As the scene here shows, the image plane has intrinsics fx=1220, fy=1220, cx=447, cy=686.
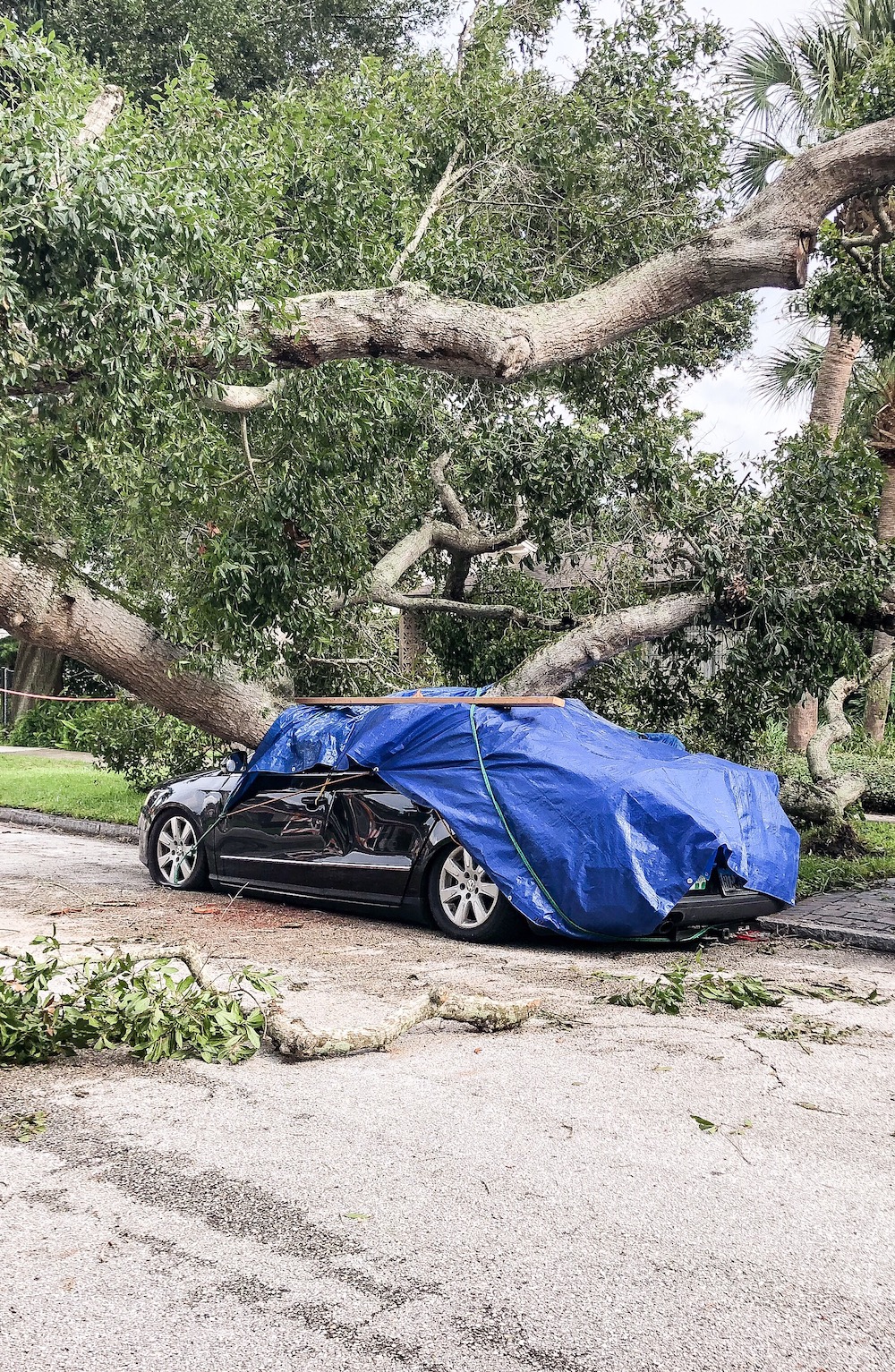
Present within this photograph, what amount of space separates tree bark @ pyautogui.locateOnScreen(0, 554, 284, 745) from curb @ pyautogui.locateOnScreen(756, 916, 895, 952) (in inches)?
201

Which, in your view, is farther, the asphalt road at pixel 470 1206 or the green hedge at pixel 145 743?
the green hedge at pixel 145 743

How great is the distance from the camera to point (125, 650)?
1141 cm

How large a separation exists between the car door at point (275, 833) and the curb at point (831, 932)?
3.32 m

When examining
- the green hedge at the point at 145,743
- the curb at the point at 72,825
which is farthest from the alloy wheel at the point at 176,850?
the curb at the point at 72,825

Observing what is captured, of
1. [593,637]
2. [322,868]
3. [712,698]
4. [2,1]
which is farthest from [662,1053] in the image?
[2,1]

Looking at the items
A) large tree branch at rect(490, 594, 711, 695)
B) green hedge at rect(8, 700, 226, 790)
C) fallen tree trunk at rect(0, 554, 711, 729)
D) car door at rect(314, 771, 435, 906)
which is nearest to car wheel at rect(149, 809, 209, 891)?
car door at rect(314, 771, 435, 906)

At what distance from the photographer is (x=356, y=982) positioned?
6.53m

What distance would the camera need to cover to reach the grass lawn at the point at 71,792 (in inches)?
592

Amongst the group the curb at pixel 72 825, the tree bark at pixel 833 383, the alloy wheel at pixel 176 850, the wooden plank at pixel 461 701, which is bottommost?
the curb at pixel 72 825

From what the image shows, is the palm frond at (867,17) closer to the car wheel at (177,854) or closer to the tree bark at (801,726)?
the tree bark at (801,726)

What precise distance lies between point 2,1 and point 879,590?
20.1m

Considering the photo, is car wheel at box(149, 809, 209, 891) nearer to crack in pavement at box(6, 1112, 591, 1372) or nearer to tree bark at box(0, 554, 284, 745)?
tree bark at box(0, 554, 284, 745)

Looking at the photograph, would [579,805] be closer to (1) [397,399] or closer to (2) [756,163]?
(1) [397,399]

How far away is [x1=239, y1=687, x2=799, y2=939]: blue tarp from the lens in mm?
→ 7332
